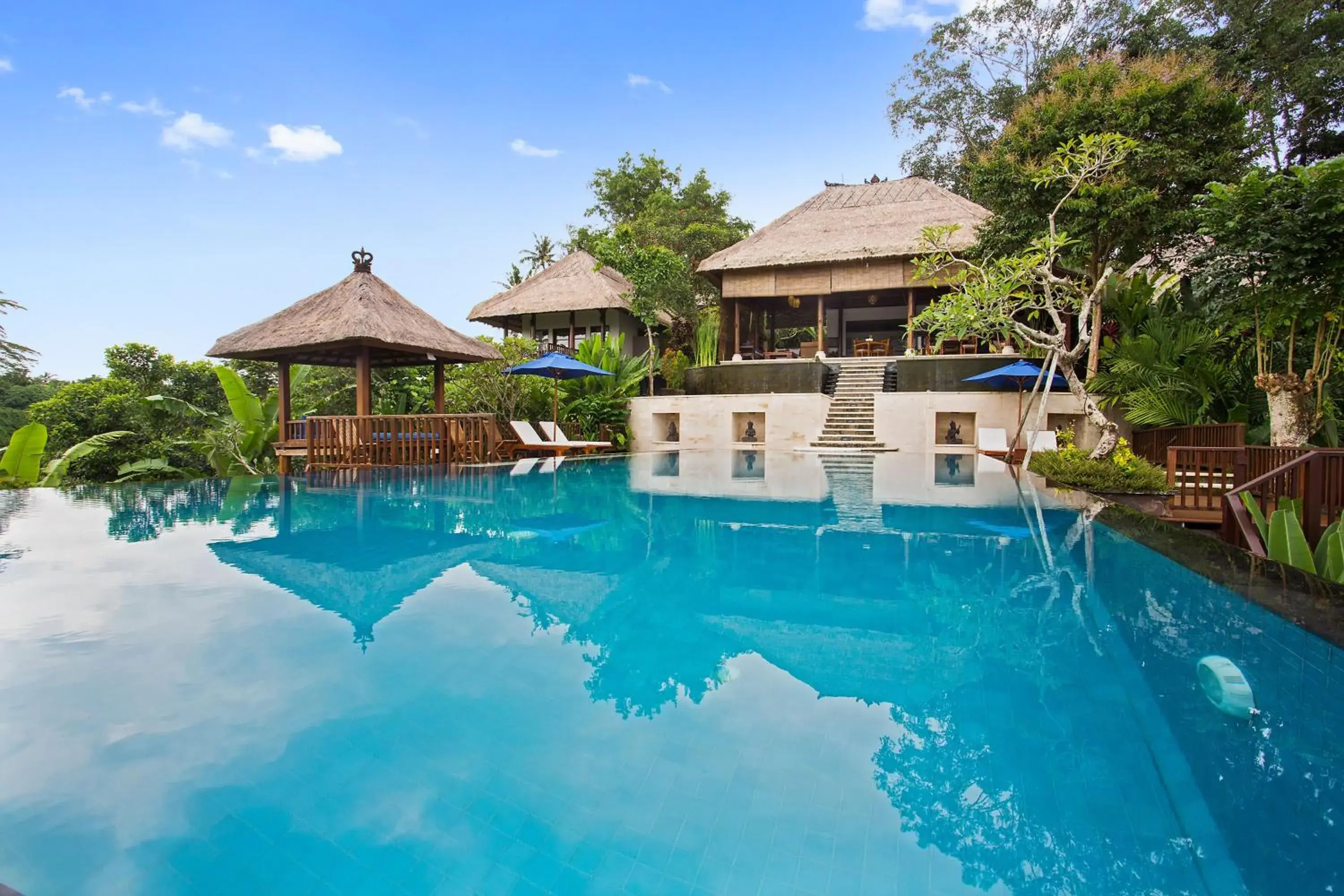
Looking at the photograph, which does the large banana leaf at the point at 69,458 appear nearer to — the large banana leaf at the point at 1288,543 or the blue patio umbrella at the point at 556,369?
the blue patio umbrella at the point at 556,369

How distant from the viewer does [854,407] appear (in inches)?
749

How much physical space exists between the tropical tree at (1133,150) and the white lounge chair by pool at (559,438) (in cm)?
1036

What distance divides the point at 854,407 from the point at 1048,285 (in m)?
7.98

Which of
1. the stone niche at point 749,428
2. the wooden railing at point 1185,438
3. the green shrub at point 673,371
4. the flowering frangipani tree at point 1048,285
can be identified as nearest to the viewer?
the wooden railing at point 1185,438

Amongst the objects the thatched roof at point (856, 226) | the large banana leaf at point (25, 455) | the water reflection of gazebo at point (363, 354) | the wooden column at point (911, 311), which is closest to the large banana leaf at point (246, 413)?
the water reflection of gazebo at point (363, 354)

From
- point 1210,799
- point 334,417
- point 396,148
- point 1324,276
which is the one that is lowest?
point 1210,799

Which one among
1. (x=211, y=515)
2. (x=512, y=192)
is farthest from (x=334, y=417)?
(x=512, y=192)

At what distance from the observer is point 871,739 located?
238cm

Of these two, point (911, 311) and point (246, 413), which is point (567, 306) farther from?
point (246, 413)

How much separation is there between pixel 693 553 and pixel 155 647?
3505 millimetres

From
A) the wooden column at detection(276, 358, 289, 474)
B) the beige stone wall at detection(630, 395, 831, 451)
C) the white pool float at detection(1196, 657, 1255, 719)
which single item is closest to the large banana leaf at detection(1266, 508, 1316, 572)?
the white pool float at detection(1196, 657, 1255, 719)

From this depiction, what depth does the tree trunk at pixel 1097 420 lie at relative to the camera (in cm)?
1031

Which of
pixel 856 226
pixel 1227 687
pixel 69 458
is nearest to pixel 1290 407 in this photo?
pixel 1227 687

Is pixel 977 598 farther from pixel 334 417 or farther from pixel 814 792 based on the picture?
pixel 334 417
